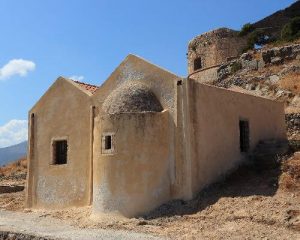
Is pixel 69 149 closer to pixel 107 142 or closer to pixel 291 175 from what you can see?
pixel 107 142

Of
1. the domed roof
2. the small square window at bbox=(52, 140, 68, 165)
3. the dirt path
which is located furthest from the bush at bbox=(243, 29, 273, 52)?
the dirt path

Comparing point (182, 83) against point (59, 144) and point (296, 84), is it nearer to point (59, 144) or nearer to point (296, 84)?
point (59, 144)

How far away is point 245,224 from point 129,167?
3903 mm

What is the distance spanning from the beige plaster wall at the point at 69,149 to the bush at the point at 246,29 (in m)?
Answer: 23.9

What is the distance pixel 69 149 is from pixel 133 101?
3.68 metres

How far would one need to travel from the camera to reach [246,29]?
125 feet

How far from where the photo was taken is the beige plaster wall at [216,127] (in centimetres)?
1361

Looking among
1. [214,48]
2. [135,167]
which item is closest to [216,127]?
[135,167]

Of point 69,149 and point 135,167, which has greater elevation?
point 69,149

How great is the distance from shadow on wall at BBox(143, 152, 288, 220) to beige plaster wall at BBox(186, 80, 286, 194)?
13.5 inches

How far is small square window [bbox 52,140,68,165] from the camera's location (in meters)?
16.9

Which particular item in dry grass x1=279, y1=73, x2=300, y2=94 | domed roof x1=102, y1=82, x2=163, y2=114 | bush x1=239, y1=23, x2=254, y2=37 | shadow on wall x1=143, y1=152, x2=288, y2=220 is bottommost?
shadow on wall x1=143, y1=152, x2=288, y2=220

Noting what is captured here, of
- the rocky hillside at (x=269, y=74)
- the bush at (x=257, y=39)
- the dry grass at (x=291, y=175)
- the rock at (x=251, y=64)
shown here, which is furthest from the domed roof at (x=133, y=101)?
the bush at (x=257, y=39)

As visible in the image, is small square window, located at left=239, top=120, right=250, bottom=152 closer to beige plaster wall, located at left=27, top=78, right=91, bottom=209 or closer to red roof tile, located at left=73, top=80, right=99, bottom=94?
beige plaster wall, located at left=27, top=78, right=91, bottom=209
